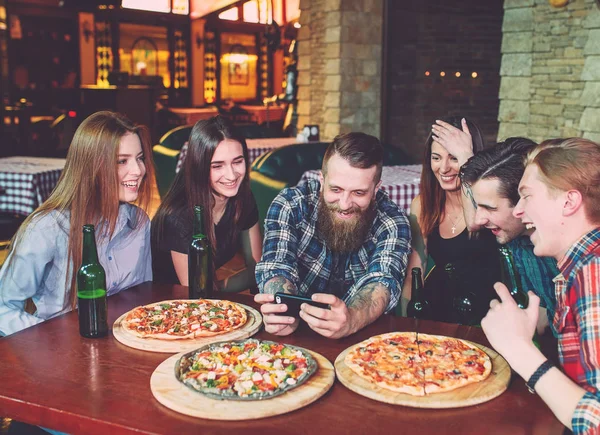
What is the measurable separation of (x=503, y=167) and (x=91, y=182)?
1.38 meters

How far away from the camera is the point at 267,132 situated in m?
7.87

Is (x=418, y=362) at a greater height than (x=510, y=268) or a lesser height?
lesser

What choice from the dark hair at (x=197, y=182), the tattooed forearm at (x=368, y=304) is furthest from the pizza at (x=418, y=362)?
the dark hair at (x=197, y=182)

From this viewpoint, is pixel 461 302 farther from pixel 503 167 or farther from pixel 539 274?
pixel 503 167

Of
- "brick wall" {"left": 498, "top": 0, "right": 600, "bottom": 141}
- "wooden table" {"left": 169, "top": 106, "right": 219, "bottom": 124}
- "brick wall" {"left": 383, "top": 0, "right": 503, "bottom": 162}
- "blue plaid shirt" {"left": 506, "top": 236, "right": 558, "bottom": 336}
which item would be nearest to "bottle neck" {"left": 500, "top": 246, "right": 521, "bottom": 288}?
"blue plaid shirt" {"left": 506, "top": 236, "right": 558, "bottom": 336}

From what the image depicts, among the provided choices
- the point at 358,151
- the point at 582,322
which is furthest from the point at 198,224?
the point at 582,322

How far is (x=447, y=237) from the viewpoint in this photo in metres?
2.70

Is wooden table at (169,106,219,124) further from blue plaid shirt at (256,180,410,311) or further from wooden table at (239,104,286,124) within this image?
blue plaid shirt at (256,180,410,311)

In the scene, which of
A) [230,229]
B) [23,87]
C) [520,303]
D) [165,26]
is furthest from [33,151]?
[520,303]

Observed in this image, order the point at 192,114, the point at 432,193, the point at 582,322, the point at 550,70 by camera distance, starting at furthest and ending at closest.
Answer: the point at 192,114 → the point at 550,70 → the point at 432,193 → the point at 582,322

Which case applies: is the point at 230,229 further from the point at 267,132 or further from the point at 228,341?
the point at 267,132

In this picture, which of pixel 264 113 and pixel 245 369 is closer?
pixel 245 369

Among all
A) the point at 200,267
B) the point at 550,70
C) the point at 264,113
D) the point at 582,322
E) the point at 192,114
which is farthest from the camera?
the point at 264,113

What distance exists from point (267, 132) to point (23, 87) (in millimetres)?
6767
